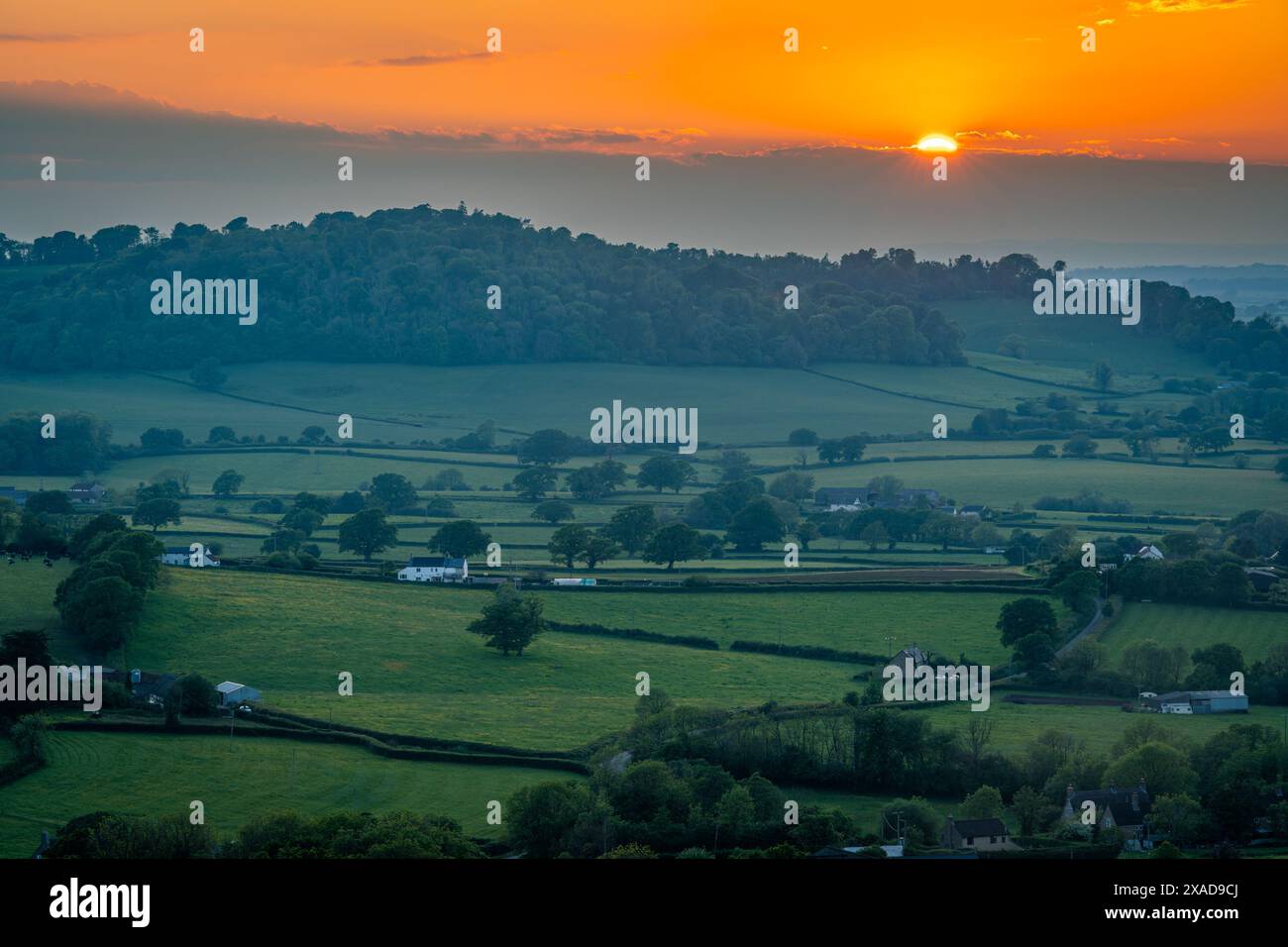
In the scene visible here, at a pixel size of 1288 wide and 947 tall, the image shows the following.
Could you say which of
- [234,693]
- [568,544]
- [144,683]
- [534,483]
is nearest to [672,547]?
[568,544]

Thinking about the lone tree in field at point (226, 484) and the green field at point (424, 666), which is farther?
the lone tree in field at point (226, 484)

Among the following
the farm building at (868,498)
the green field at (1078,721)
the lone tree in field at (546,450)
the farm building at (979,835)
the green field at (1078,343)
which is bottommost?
the farm building at (979,835)

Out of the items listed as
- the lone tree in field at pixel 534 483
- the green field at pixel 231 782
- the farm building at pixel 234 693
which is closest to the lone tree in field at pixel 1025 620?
the green field at pixel 231 782

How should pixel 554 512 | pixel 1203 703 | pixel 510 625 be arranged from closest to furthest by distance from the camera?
pixel 1203 703
pixel 510 625
pixel 554 512

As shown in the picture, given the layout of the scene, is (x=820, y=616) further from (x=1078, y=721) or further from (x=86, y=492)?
(x=86, y=492)

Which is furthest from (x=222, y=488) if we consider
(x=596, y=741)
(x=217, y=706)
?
(x=596, y=741)

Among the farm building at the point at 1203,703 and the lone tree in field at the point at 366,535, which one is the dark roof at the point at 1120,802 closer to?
the farm building at the point at 1203,703

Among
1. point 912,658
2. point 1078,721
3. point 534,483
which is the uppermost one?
point 534,483
